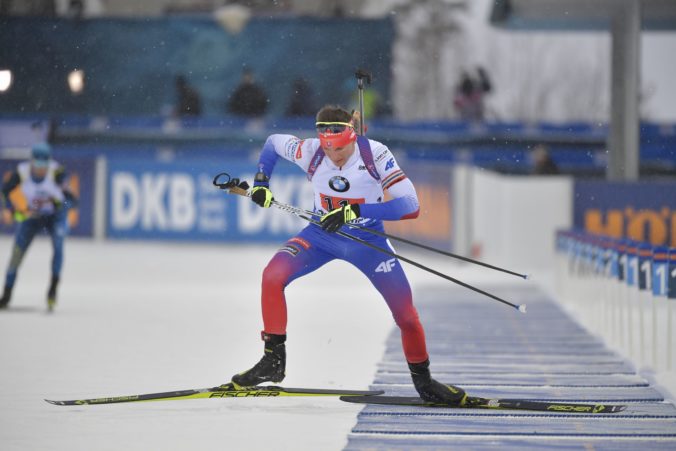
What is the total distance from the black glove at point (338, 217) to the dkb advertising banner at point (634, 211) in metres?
13.4

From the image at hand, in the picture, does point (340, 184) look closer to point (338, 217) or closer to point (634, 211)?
point (338, 217)

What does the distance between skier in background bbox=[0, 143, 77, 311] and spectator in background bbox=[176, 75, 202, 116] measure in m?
14.3

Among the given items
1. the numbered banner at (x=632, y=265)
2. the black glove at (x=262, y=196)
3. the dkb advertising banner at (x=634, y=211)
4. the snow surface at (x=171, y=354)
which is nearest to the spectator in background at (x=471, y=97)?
the dkb advertising banner at (x=634, y=211)

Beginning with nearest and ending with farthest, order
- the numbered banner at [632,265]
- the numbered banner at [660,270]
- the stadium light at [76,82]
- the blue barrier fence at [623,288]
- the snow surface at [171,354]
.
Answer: the snow surface at [171,354] → the numbered banner at [660,270] → the blue barrier fence at [623,288] → the numbered banner at [632,265] → the stadium light at [76,82]

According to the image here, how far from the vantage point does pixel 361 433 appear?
7941 mm

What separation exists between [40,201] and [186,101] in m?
15.2

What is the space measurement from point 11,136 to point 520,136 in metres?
11.8

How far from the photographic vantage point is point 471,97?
30.4 meters

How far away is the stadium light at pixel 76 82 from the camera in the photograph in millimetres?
36944

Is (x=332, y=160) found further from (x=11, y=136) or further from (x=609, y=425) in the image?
(x=11, y=136)

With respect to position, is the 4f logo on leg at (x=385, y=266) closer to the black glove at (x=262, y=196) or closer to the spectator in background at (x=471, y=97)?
the black glove at (x=262, y=196)

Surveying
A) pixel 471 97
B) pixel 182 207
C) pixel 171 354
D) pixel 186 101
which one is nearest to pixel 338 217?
pixel 171 354

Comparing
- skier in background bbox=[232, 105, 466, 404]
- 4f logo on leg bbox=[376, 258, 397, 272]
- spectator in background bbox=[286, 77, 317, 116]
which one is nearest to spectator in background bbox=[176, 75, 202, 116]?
spectator in background bbox=[286, 77, 317, 116]

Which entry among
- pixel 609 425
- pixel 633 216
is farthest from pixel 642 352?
pixel 633 216
